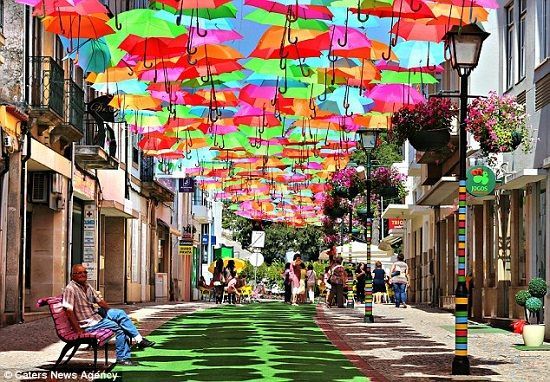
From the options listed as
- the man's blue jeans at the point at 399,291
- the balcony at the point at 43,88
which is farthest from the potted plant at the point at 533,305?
the man's blue jeans at the point at 399,291

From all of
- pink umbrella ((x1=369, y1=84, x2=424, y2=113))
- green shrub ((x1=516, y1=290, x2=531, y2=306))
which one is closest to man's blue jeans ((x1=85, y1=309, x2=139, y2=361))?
green shrub ((x1=516, y1=290, x2=531, y2=306))

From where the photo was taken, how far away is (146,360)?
1736 cm

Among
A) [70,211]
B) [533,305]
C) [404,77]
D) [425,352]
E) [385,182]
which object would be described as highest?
[385,182]

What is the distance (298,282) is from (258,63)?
25.7 meters

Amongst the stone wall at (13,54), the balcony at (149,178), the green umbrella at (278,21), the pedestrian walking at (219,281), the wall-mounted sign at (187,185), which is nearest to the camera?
the green umbrella at (278,21)

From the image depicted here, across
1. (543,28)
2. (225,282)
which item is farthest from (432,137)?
(225,282)

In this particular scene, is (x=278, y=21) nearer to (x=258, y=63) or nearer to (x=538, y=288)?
(x=258, y=63)

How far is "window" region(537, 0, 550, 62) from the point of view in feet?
82.1

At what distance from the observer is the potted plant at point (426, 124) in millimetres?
30312

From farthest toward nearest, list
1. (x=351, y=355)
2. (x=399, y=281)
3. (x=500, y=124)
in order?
1. (x=399, y=281)
2. (x=500, y=124)
3. (x=351, y=355)

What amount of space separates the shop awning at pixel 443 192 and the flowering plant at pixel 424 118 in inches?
178

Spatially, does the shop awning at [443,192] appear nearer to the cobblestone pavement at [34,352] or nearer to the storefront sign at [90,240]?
the storefront sign at [90,240]

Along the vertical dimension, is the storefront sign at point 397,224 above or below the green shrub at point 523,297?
above

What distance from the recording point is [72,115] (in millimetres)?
33812
